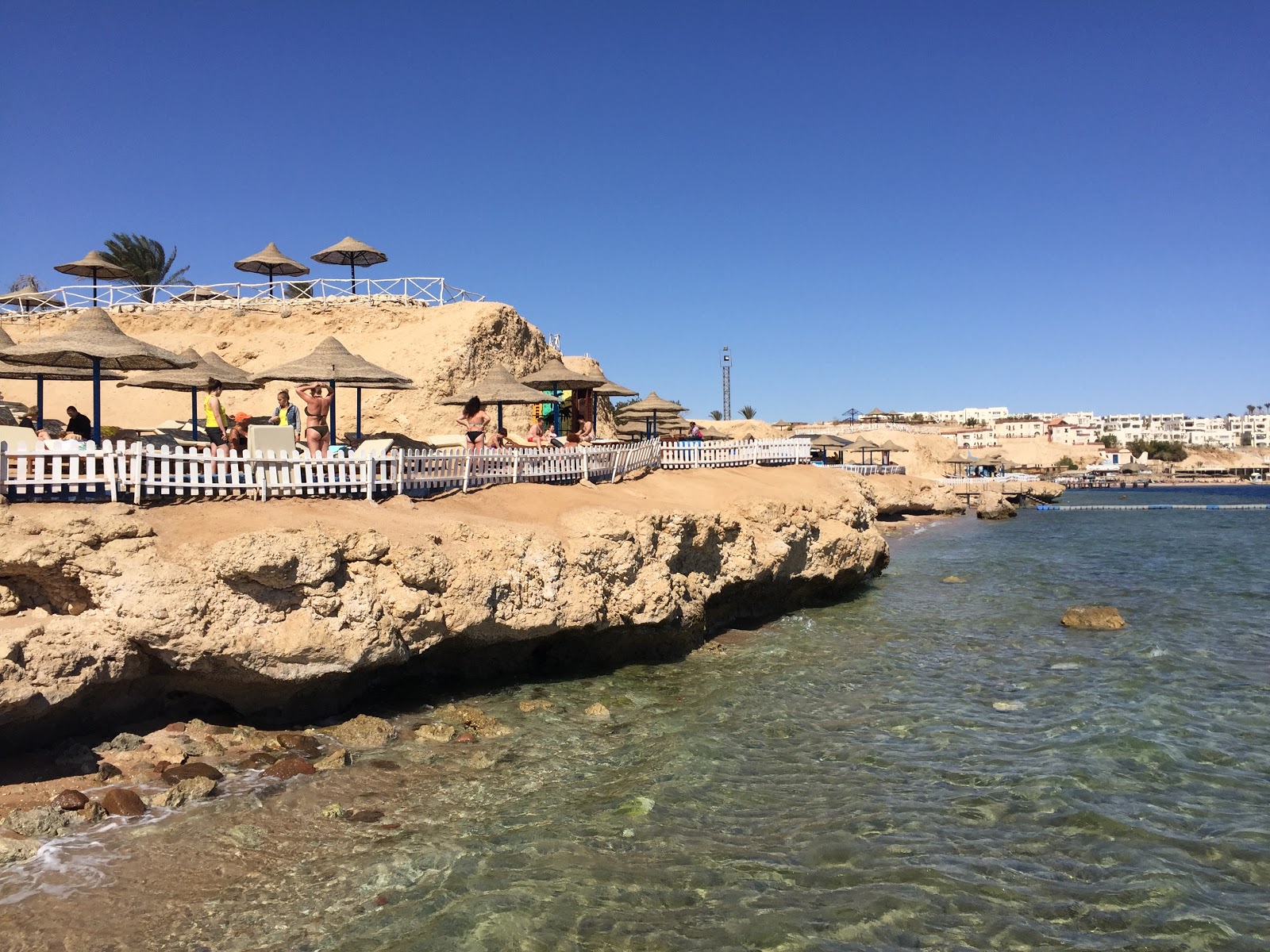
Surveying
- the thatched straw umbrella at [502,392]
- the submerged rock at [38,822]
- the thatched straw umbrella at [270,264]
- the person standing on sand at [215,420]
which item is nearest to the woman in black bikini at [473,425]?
the thatched straw umbrella at [502,392]

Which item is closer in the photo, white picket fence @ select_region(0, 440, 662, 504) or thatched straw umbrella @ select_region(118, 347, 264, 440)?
white picket fence @ select_region(0, 440, 662, 504)

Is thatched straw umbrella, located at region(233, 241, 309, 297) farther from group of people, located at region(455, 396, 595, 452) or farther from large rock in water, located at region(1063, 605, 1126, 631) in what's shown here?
large rock in water, located at region(1063, 605, 1126, 631)

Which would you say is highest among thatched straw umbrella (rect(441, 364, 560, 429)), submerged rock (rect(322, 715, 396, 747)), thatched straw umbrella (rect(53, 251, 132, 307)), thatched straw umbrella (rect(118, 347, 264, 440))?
thatched straw umbrella (rect(53, 251, 132, 307))

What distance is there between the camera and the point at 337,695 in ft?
34.5

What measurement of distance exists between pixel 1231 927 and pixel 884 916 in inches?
99.6

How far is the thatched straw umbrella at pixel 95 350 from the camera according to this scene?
1173 centimetres

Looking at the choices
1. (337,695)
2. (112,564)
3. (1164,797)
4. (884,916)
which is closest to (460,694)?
(337,695)

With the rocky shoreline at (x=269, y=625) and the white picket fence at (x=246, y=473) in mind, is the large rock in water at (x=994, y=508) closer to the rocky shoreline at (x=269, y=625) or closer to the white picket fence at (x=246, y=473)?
the white picket fence at (x=246, y=473)

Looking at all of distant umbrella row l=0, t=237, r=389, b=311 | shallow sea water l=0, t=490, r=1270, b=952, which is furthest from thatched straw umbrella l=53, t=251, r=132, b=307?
shallow sea water l=0, t=490, r=1270, b=952

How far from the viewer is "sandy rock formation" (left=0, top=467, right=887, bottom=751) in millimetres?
8492

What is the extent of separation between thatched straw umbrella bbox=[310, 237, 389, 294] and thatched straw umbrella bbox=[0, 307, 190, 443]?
17.4m

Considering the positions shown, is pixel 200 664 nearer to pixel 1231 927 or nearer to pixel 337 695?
pixel 337 695

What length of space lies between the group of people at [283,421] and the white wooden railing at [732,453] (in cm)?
885

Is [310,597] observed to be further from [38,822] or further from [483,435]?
[483,435]
